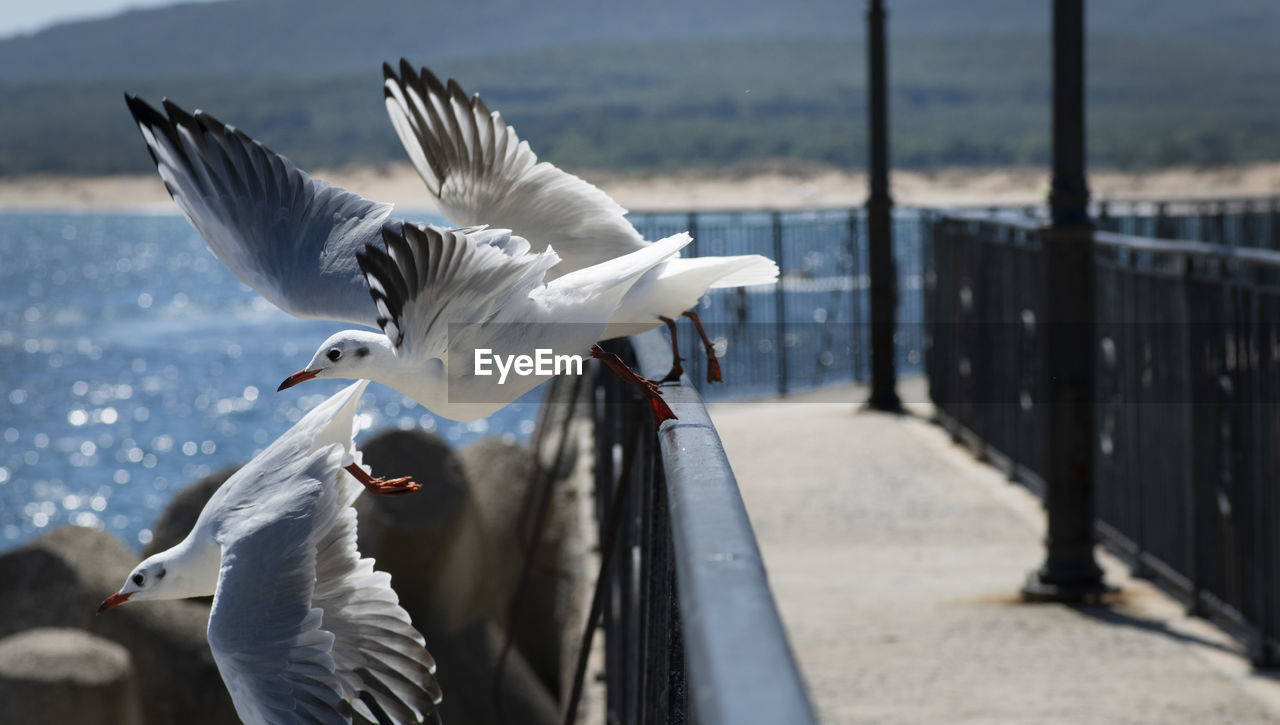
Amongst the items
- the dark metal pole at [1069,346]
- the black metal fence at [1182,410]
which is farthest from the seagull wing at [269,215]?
the dark metal pole at [1069,346]

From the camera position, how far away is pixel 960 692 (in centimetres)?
584

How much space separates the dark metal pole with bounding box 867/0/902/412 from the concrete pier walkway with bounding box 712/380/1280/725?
189 centimetres

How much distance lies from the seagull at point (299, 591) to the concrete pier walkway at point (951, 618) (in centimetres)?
295

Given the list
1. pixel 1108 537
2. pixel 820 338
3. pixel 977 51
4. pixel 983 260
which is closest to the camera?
pixel 1108 537

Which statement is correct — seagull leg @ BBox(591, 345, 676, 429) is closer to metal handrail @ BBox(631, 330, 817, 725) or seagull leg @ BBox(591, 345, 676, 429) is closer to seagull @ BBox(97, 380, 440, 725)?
metal handrail @ BBox(631, 330, 817, 725)

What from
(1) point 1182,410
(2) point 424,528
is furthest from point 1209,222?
(2) point 424,528

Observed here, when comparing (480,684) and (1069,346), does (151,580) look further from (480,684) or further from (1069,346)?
(480,684)

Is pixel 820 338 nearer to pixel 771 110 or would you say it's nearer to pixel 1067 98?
pixel 1067 98

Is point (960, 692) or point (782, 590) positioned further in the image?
point (782, 590)

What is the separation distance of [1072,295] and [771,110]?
145517 mm

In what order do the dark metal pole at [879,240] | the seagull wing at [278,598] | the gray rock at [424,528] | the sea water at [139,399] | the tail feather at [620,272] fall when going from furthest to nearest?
the sea water at [139,399] < the dark metal pole at [879,240] < the gray rock at [424,528] < the tail feather at [620,272] < the seagull wing at [278,598]

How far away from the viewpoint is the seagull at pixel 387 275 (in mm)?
2729

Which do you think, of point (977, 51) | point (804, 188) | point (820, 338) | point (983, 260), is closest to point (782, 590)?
point (983, 260)

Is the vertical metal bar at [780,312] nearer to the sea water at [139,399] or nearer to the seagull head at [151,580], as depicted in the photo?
the sea water at [139,399]
